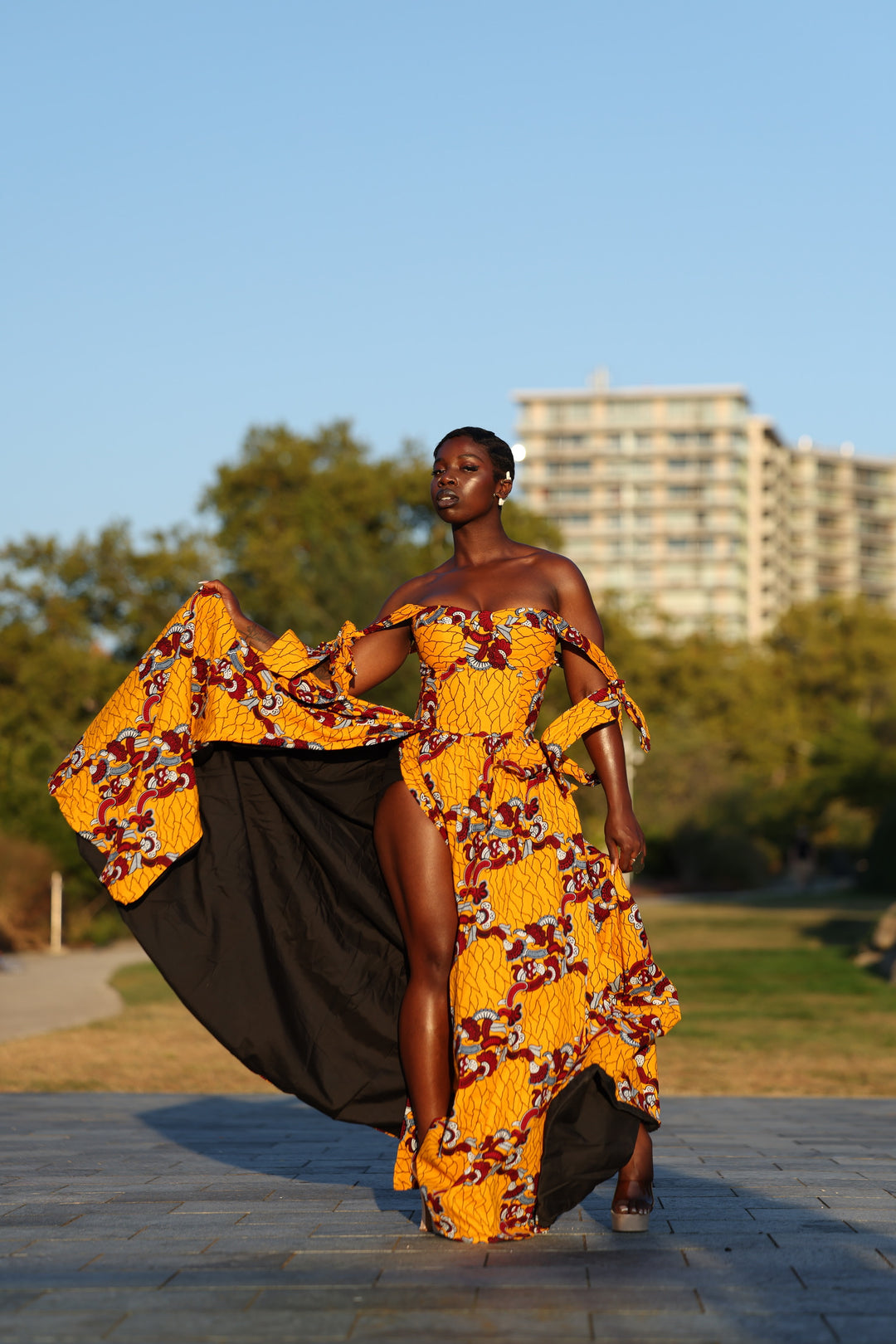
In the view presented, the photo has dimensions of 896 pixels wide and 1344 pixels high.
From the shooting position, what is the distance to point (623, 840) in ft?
14.3

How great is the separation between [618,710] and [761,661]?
70874 mm

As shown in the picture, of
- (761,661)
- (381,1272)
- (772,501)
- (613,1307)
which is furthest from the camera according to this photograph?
(772,501)

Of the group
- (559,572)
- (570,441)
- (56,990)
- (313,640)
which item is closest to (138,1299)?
(559,572)

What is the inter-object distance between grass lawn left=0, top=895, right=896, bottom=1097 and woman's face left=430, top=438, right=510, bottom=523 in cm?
594

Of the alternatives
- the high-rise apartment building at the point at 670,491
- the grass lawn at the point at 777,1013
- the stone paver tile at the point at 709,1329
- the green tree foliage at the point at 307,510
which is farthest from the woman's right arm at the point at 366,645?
the high-rise apartment building at the point at 670,491

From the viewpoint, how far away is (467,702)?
14.1ft

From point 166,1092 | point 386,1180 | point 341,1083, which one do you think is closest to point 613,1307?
point 341,1083

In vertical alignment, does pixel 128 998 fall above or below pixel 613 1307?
below

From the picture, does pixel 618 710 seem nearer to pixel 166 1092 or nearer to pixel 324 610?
pixel 166 1092

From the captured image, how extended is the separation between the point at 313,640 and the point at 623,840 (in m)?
26.2

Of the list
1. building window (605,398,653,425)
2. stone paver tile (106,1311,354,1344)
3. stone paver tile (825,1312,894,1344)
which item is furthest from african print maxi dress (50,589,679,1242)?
building window (605,398,653,425)

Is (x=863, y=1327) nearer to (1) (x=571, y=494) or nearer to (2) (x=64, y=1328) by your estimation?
(2) (x=64, y=1328)

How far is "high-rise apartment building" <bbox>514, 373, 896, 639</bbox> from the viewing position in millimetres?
120562

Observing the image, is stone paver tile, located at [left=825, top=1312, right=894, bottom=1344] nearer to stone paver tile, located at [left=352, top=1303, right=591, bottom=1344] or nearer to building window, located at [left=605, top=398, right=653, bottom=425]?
stone paver tile, located at [left=352, top=1303, right=591, bottom=1344]
